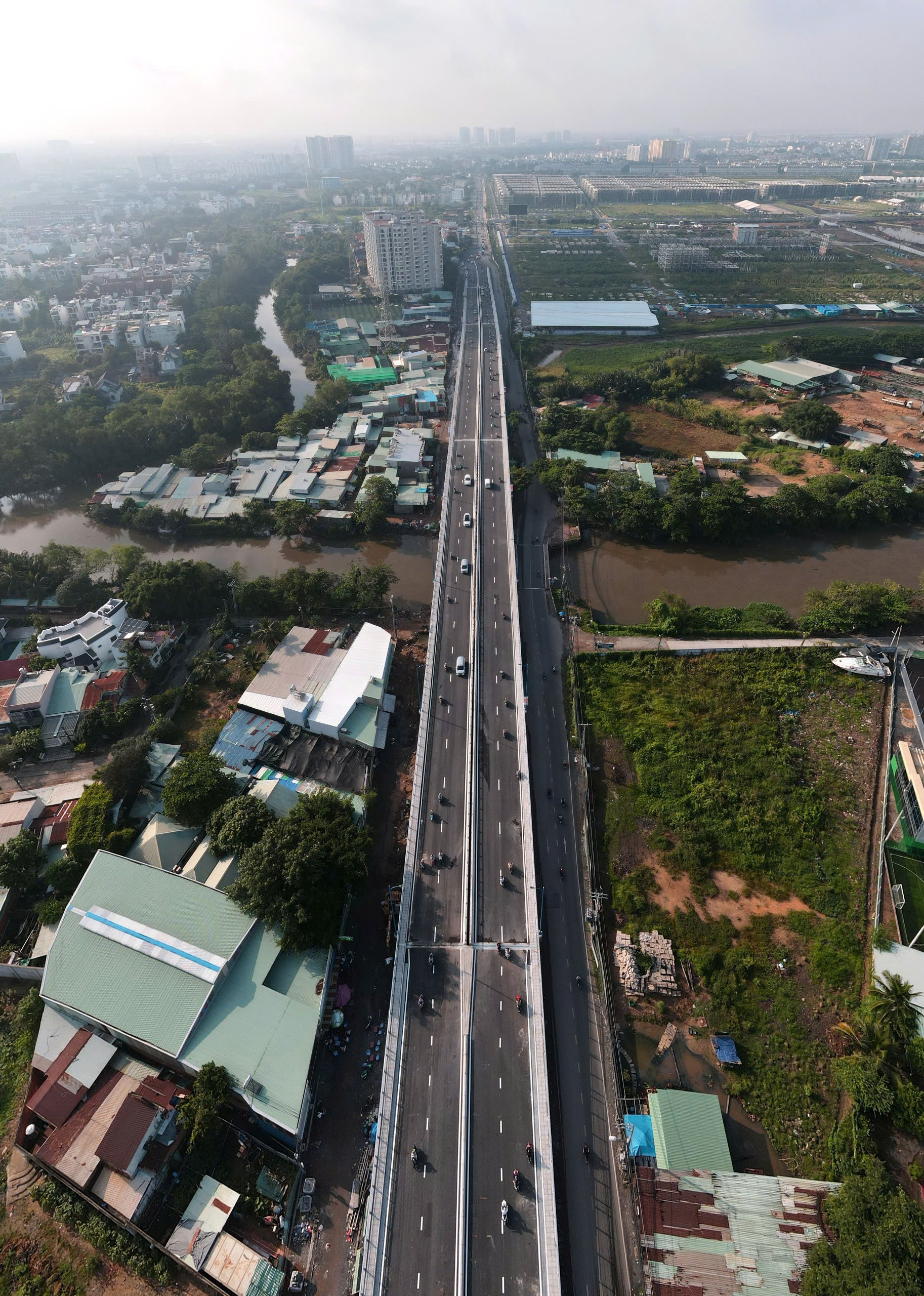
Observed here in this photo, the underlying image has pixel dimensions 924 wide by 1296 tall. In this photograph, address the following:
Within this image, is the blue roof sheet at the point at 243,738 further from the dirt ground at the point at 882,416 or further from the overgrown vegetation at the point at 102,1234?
the dirt ground at the point at 882,416

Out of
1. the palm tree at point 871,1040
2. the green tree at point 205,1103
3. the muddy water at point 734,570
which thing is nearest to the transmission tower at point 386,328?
the muddy water at point 734,570

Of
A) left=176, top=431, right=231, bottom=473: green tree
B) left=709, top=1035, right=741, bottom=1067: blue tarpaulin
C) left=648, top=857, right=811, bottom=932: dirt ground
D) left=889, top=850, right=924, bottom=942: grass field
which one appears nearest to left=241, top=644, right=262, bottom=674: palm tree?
left=648, top=857, right=811, bottom=932: dirt ground

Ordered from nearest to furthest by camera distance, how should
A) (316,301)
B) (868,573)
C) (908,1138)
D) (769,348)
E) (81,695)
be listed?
(908,1138) < (81,695) < (868,573) < (769,348) < (316,301)

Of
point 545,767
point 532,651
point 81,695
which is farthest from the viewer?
point 532,651

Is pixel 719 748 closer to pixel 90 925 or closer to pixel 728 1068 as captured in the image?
pixel 728 1068

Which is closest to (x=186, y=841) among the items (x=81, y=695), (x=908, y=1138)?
(x=81, y=695)

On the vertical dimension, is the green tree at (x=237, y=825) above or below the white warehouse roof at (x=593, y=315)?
below
